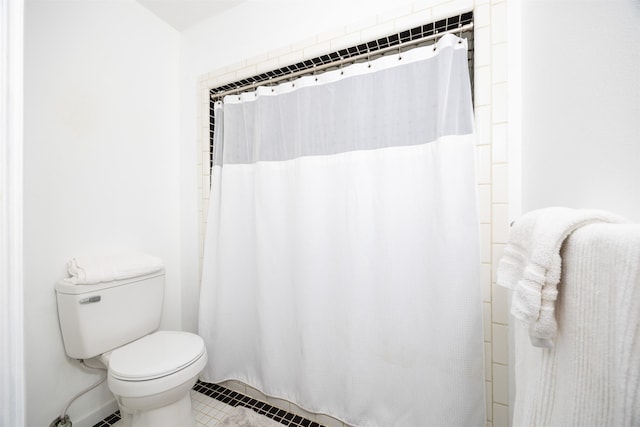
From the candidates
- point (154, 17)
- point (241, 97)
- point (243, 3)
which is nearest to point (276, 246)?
point (241, 97)

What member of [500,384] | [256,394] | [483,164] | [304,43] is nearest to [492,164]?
[483,164]

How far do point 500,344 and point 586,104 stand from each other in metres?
0.87

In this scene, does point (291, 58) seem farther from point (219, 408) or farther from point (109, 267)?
point (219, 408)

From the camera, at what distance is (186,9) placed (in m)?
1.54

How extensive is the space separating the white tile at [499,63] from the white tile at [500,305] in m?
0.80

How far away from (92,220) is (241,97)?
1.04 meters

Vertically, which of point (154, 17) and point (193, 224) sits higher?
point (154, 17)

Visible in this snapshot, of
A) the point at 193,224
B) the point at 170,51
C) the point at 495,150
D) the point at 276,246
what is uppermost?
the point at 170,51

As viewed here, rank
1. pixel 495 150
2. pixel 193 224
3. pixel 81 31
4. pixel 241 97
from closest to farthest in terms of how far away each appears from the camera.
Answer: pixel 495 150, pixel 81 31, pixel 241 97, pixel 193 224

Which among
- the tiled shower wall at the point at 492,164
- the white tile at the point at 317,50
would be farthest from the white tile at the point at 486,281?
the white tile at the point at 317,50

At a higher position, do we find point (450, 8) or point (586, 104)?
point (450, 8)

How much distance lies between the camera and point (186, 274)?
67.8 inches

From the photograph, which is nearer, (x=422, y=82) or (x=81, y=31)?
(x=422, y=82)

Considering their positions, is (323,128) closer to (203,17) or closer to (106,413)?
(203,17)
